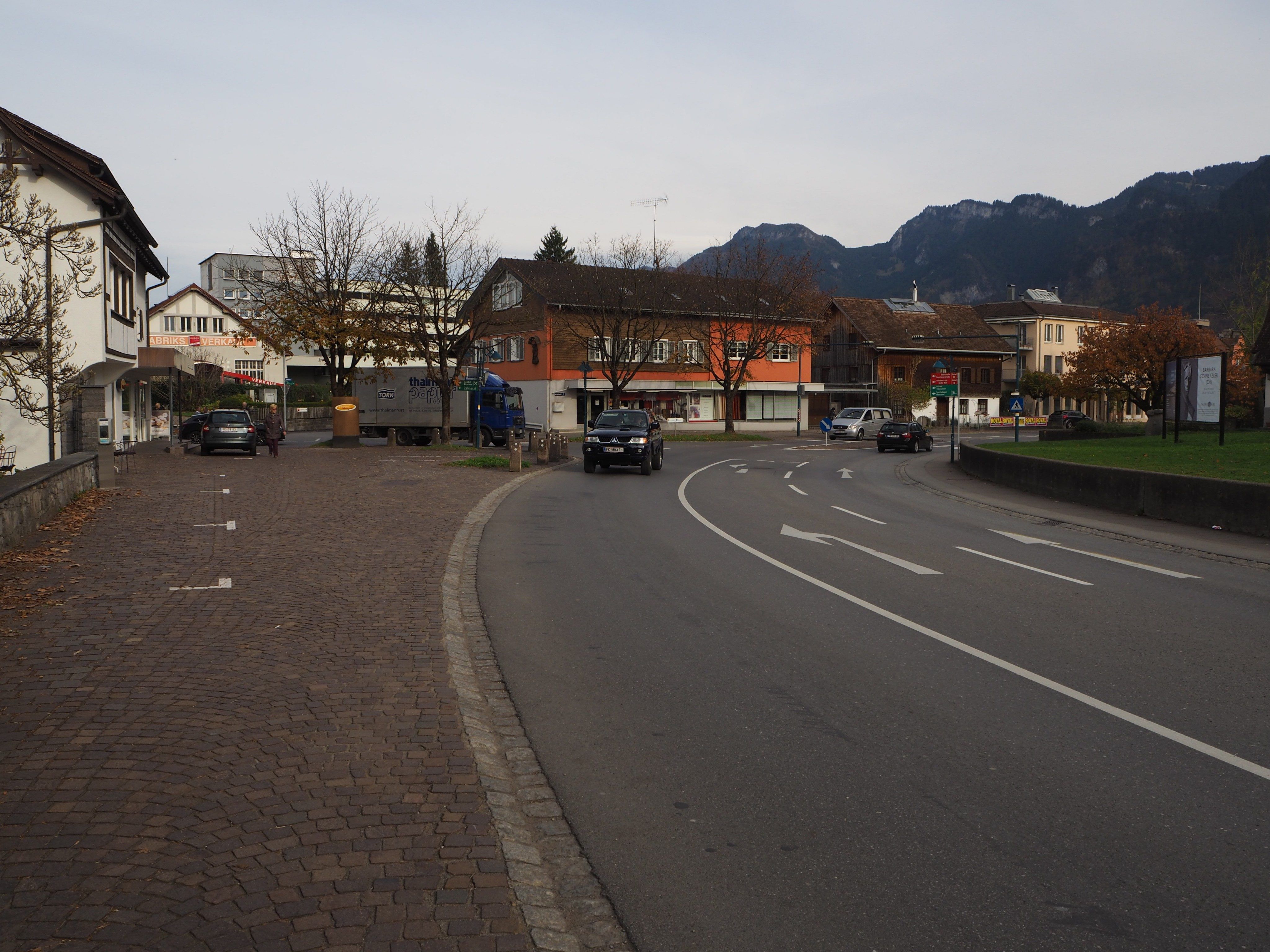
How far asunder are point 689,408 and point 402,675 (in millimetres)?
61978

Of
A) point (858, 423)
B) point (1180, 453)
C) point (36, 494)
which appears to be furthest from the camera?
point (858, 423)

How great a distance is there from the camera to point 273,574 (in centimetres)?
1104

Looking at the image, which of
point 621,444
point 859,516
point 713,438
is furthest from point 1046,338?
point 859,516

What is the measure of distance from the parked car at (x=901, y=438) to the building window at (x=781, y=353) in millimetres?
14639

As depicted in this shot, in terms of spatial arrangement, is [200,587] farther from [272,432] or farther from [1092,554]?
[272,432]

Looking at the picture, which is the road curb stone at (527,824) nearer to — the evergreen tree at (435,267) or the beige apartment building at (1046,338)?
the evergreen tree at (435,267)

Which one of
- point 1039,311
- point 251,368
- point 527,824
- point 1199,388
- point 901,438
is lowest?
point 527,824

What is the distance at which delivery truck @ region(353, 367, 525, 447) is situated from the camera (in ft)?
148

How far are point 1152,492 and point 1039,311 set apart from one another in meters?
87.7

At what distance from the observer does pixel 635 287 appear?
57.6 metres

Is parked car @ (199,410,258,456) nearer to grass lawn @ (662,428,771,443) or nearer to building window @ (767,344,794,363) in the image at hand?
grass lawn @ (662,428,771,443)

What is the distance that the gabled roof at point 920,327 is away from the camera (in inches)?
3300

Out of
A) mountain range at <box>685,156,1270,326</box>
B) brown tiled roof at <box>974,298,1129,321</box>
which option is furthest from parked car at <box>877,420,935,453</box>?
mountain range at <box>685,156,1270,326</box>

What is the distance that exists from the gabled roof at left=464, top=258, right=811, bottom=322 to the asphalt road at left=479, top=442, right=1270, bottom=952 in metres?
45.4
